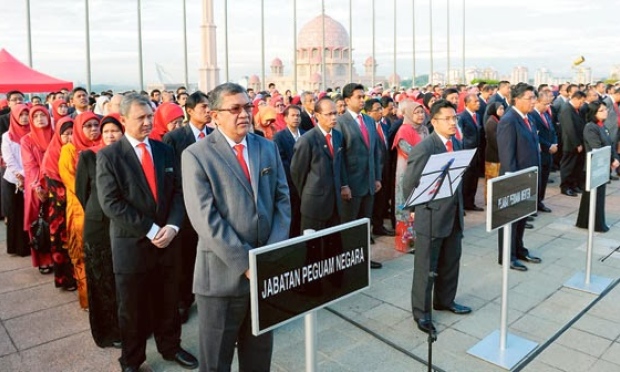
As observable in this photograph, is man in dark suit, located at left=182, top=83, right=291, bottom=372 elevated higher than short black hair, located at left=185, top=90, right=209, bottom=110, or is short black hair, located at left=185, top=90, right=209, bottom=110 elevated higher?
short black hair, located at left=185, top=90, right=209, bottom=110

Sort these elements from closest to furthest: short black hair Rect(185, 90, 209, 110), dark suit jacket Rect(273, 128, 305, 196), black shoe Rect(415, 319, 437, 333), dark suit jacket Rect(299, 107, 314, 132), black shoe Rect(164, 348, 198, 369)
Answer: black shoe Rect(164, 348, 198, 369)
black shoe Rect(415, 319, 437, 333)
short black hair Rect(185, 90, 209, 110)
dark suit jacket Rect(273, 128, 305, 196)
dark suit jacket Rect(299, 107, 314, 132)

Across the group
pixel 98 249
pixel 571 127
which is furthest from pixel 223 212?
pixel 571 127

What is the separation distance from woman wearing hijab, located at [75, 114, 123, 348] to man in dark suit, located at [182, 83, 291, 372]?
A: 155cm

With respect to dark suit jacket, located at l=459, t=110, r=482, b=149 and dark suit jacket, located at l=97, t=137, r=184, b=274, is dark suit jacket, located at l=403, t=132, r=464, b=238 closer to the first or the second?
dark suit jacket, located at l=97, t=137, r=184, b=274

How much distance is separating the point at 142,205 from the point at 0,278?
3334 millimetres

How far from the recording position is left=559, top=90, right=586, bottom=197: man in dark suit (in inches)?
376

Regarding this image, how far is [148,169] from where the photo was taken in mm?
3572

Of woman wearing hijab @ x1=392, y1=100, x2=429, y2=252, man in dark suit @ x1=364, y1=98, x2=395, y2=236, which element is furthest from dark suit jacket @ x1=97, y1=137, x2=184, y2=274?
man in dark suit @ x1=364, y1=98, x2=395, y2=236

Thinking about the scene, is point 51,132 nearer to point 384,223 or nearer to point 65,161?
point 65,161

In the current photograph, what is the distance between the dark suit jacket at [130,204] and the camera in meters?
3.45

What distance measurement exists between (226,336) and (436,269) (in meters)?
2.35

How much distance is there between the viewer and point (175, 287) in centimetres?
386

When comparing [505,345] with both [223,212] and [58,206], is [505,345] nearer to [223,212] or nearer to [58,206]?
[223,212]

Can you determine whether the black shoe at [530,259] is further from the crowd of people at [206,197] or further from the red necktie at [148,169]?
the red necktie at [148,169]
